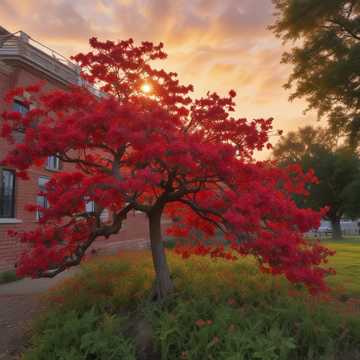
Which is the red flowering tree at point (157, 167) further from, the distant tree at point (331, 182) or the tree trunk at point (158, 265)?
the distant tree at point (331, 182)

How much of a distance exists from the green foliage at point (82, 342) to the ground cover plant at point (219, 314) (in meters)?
0.07

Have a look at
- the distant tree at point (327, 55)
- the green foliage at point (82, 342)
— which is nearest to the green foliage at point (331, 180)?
the distant tree at point (327, 55)

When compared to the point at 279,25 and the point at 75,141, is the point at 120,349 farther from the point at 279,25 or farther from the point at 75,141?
the point at 279,25

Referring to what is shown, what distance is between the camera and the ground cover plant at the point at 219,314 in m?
5.34

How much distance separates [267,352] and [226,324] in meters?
1.08

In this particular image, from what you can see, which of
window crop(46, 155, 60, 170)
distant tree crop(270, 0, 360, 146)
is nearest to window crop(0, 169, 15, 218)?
window crop(46, 155, 60, 170)

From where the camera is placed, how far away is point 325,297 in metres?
7.49

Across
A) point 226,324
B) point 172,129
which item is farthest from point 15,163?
point 226,324

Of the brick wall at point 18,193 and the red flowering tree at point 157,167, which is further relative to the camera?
the brick wall at point 18,193

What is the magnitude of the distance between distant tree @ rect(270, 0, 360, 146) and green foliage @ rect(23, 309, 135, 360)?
31.2 ft

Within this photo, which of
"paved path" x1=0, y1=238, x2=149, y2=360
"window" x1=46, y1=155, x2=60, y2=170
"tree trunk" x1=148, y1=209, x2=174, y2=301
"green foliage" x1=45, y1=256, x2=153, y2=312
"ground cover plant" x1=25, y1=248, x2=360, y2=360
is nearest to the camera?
"ground cover plant" x1=25, y1=248, x2=360, y2=360

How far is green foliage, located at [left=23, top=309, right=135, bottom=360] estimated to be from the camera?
5461 mm

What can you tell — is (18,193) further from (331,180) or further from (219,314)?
(331,180)

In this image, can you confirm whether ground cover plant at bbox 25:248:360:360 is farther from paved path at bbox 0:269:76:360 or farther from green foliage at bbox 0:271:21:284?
green foliage at bbox 0:271:21:284
